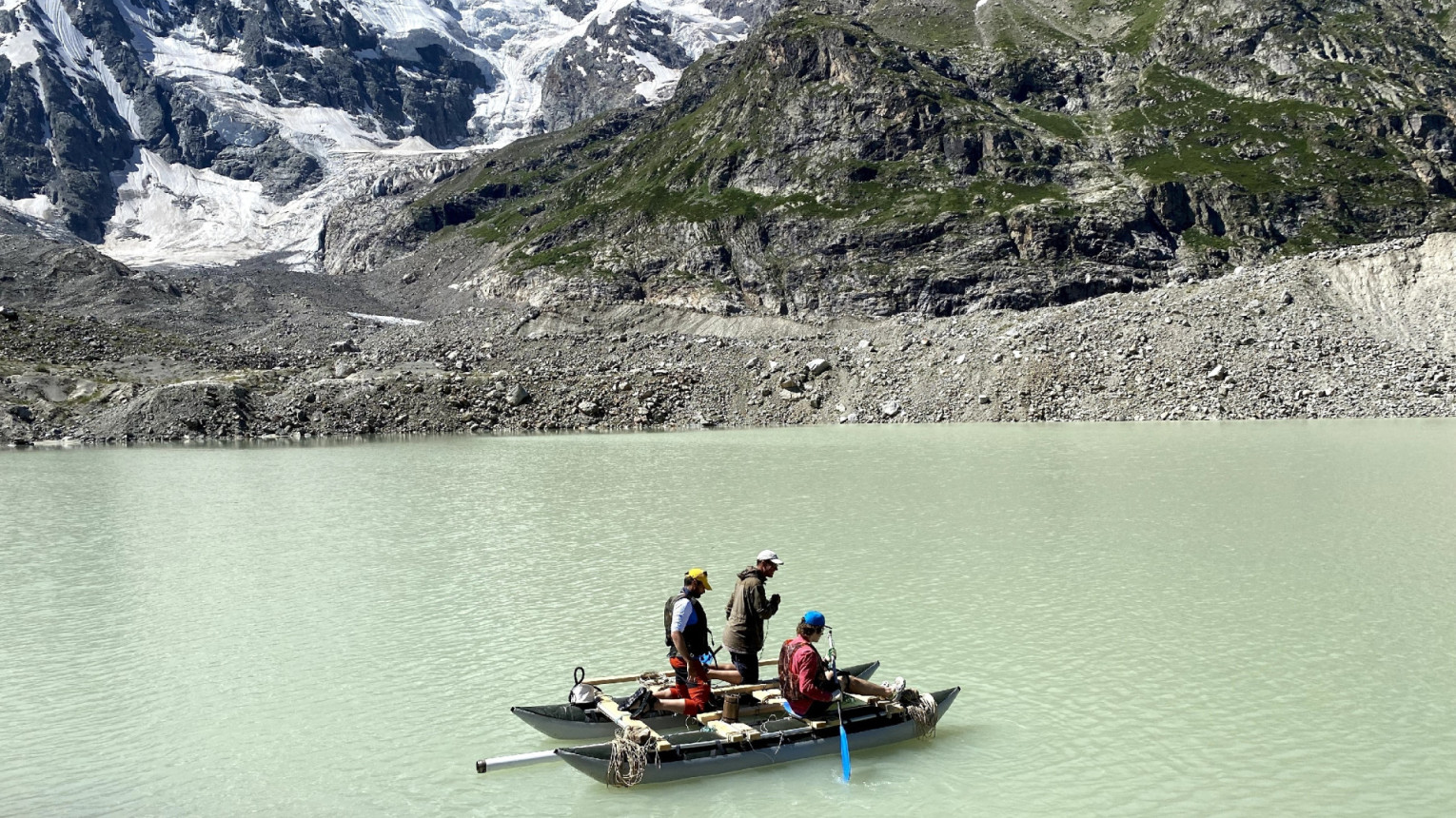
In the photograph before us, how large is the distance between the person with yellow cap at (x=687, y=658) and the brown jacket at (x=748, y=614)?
521mm

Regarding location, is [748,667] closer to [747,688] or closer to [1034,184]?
[747,688]

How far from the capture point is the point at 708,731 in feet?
49.7

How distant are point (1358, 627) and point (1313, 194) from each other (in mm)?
171402

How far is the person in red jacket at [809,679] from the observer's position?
15.6 metres

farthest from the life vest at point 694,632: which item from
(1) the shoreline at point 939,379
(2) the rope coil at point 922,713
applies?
(1) the shoreline at point 939,379

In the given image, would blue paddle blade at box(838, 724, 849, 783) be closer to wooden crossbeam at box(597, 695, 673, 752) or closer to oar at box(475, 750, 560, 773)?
wooden crossbeam at box(597, 695, 673, 752)

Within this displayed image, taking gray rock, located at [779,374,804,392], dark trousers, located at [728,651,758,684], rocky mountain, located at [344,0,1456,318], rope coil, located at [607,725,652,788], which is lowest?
rope coil, located at [607,725,652,788]

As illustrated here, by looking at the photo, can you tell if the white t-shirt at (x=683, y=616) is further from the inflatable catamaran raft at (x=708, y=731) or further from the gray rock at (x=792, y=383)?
the gray rock at (x=792, y=383)

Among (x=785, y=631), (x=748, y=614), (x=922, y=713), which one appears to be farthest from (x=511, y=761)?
(x=785, y=631)

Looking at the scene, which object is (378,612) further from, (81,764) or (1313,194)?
(1313,194)

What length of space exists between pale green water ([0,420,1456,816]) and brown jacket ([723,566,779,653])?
2.78 meters

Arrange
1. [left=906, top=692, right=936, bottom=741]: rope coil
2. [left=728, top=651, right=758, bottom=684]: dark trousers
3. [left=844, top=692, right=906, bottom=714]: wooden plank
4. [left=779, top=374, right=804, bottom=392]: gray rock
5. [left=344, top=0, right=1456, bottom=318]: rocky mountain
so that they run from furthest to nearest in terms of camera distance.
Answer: [left=344, top=0, right=1456, bottom=318]: rocky mountain → [left=779, top=374, right=804, bottom=392]: gray rock → [left=728, top=651, right=758, bottom=684]: dark trousers → [left=906, top=692, right=936, bottom=741]: rope coil → [left=844, top=692, right=906, bottom=714]: wooden plank

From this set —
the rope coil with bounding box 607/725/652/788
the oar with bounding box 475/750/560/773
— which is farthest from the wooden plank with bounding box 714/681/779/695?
the oar with bounding box 475/750/560/773

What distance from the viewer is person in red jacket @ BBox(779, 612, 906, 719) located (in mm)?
15555
